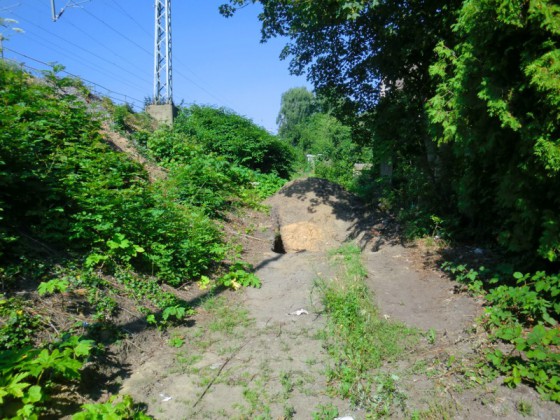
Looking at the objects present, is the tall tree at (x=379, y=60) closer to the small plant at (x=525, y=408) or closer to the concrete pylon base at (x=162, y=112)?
the small plant at (x=525, y=408)

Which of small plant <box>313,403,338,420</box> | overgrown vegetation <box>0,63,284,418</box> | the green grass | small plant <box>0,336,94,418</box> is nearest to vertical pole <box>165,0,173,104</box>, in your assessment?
overgrown vegetation <box>0,63,284,418</box>

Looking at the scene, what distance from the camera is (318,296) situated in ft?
18.0

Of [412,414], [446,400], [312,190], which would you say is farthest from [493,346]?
[312,190]

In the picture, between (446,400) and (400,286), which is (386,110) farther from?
(446,400)

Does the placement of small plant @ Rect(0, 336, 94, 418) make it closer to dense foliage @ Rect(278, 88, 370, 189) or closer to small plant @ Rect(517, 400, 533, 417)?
small plant @ Rect(517, 400, 533, 417)

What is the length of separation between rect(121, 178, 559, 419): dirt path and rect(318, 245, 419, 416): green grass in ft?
0.38

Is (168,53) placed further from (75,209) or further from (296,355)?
(296,355)

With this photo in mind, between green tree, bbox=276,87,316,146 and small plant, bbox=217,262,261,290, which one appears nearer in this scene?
small plant, bbox=217,262,261,290

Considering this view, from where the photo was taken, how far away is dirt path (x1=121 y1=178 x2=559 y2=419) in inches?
127

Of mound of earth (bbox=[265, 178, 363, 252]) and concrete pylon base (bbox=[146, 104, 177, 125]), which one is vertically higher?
concrete pylon base (bbox=[146, 104, 177, 125])

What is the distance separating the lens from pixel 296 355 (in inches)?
162

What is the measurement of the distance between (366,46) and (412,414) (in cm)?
660

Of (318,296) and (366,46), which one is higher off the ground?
(366,46)

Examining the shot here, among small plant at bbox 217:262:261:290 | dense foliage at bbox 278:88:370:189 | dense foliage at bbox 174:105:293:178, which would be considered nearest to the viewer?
small plant at bbox 217:262:261:290
